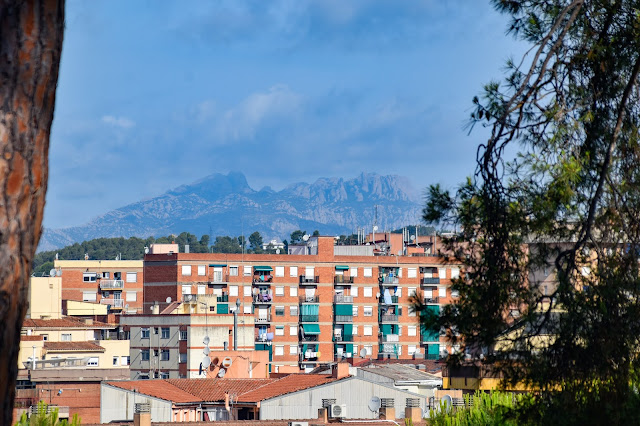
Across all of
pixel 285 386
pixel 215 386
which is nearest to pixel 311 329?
pixel 215 386

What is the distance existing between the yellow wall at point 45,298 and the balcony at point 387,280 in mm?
32428

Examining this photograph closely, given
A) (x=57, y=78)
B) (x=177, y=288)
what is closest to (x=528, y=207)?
(x=57, y=78)

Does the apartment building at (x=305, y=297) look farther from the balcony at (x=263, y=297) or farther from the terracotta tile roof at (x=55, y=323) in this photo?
the terracotta tile roof at (x=55, y=323)

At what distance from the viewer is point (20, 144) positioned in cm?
487

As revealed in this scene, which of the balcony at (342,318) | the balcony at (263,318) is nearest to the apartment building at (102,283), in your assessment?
the balcony at (263,318)

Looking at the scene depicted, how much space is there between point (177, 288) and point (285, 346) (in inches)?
422

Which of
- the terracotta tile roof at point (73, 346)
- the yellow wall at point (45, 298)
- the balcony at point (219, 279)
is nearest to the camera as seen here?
the terracotta tile roof at point (73, 346)

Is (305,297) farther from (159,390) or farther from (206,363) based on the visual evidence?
(159,390)

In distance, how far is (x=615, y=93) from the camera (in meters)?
10.6

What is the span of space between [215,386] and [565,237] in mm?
37561

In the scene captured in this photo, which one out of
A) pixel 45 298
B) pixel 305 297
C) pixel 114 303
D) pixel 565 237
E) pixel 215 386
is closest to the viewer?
A: pixel 565 237

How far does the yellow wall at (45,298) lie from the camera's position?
74.3 m

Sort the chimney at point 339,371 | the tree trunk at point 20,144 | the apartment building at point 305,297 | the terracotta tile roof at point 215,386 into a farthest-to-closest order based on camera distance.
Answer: the apartment building at point 305,297, the chimney at point 339,371, the terracotta tile roof at point 215,386, the tree trunk at point 20,144

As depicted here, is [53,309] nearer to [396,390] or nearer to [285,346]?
[285,346]
